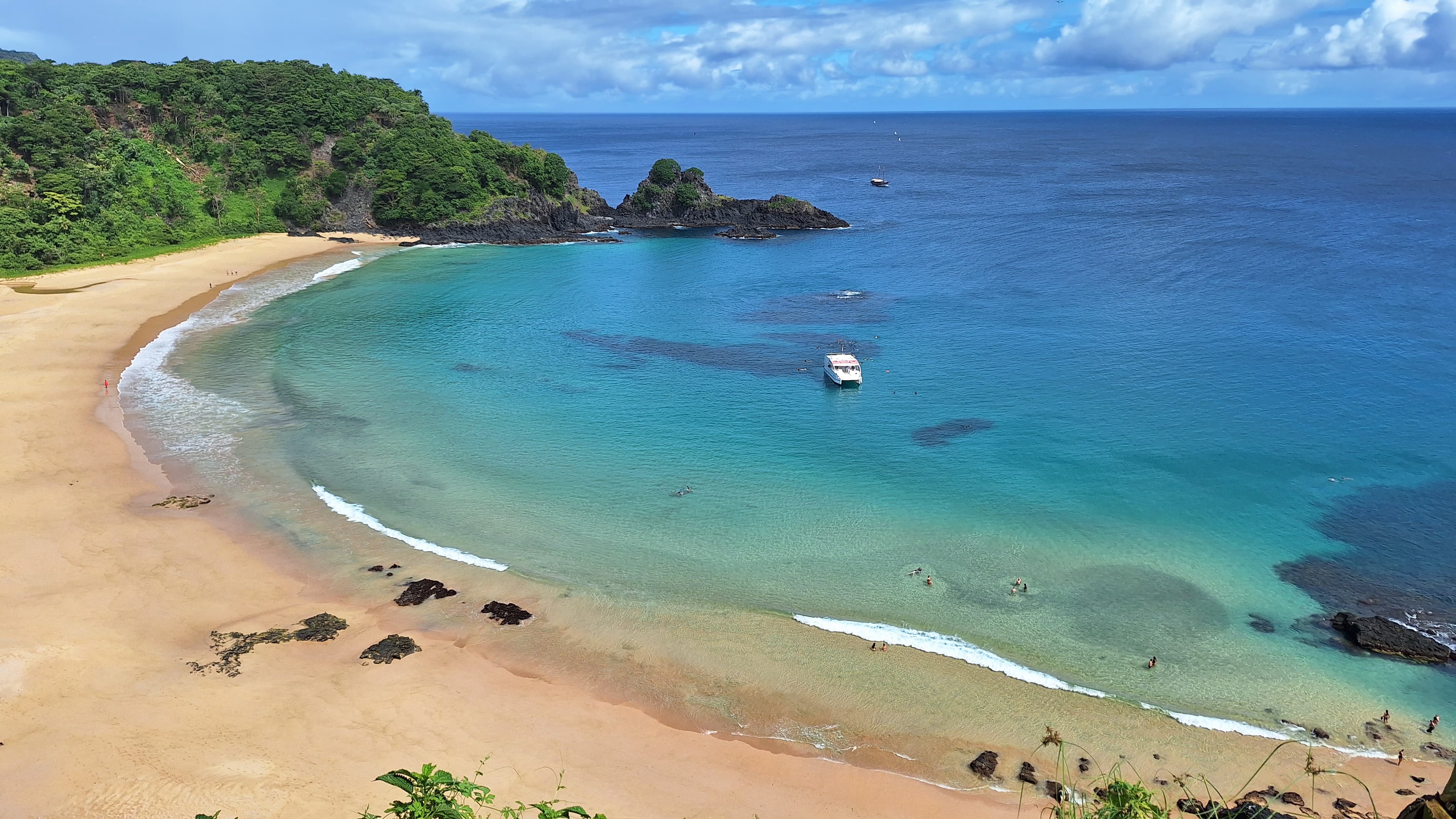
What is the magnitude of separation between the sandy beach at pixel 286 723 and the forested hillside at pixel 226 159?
66216 millimetres

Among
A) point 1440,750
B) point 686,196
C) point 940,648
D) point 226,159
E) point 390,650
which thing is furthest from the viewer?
point 686,196

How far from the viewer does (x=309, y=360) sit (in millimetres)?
62344

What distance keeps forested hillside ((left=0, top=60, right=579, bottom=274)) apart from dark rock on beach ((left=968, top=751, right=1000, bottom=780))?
95.9 meters

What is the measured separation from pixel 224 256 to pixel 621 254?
4301 cm

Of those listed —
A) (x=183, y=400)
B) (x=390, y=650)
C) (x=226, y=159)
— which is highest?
(x=226, y=159)

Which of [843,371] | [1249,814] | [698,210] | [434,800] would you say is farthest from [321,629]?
[698,210]

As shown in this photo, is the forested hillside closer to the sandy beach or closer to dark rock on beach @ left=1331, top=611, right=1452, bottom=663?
the sandy beach

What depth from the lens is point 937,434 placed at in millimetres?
48938

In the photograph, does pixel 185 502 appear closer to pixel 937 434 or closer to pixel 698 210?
pixel 937 434

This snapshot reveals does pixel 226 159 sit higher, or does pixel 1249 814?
pixel 226 159

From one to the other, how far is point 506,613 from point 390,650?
14.3 feet

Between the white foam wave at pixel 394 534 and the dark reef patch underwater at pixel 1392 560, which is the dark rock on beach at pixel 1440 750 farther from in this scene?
the white foam wave at pixel 394 534

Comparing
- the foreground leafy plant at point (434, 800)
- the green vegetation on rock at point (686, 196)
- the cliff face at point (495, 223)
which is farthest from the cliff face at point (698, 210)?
the foreground leafy plant at point (434, 800)

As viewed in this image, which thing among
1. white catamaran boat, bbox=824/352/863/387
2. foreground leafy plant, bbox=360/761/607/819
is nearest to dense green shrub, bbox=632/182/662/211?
white catamaran boat, bbox=824/352/863/387
